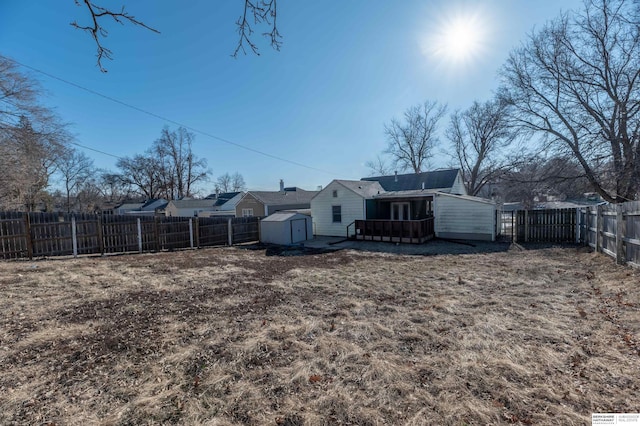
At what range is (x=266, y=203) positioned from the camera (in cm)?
2345

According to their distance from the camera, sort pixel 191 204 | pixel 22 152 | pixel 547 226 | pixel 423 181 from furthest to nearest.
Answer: pixel 191 204, pixel 423 181, pixel 22 152, pixel 547 226

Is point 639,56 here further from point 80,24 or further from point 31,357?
point 31,357

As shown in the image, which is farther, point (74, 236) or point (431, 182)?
point (431, 182)

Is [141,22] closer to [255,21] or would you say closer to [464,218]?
[255,21]

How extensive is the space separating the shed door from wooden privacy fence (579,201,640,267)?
12.3m

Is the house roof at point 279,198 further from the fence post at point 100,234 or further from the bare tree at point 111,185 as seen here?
the bare tree at point 111,185

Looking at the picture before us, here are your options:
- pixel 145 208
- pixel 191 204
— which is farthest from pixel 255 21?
pixel 145 208

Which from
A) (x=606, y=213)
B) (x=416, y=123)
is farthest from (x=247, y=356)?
(x=416, y=123)

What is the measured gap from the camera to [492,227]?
44.5 ft

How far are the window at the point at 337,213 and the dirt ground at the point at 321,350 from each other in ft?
33.3

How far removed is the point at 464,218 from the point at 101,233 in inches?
658

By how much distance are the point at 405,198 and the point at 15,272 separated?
15249mm

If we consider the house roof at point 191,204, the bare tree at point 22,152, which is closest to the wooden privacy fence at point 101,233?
the bare tree at point 22,152

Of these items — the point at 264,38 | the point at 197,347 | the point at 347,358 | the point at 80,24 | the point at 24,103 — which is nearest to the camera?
the point at 80,24
